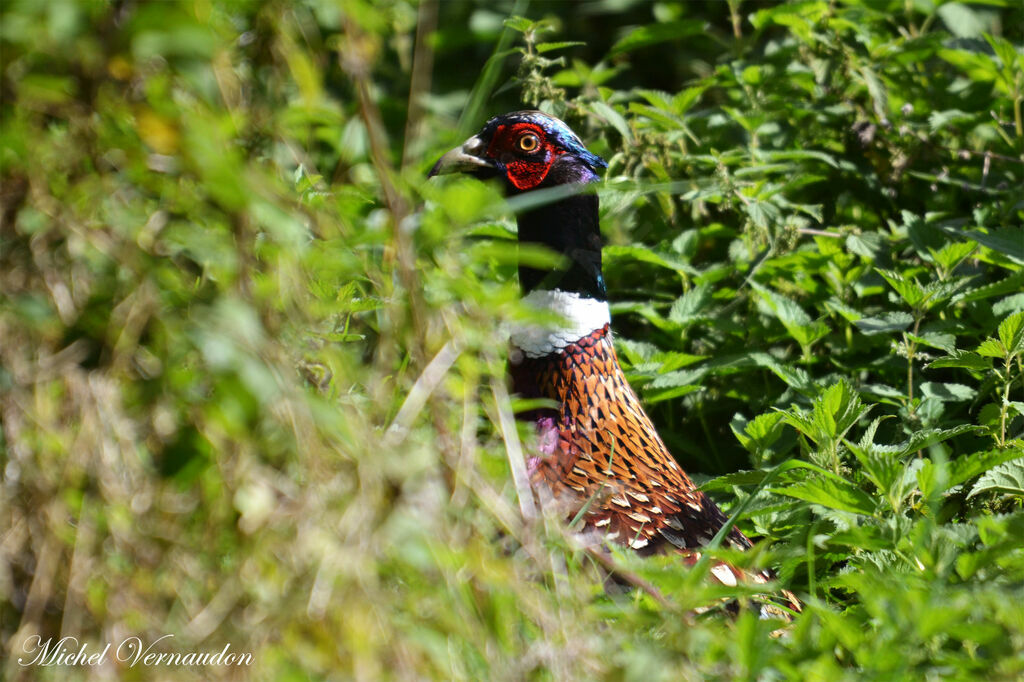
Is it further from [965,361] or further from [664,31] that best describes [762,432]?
[664,31]

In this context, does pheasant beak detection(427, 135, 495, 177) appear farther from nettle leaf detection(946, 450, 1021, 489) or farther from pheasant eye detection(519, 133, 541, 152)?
nettle leaf detection(946, 450, 1021, 489)

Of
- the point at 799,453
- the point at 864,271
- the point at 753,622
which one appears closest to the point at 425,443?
the point at 753,622

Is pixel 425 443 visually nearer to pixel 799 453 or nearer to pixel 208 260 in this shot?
pixel 208 260

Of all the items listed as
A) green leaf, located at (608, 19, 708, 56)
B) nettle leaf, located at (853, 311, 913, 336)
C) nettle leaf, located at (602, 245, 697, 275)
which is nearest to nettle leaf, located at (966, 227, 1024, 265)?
nettle leaf, located at (853, 311, 913, 336)

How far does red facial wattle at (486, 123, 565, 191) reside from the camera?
9.13 ft

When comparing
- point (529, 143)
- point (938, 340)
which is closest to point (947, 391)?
point (938, 340)

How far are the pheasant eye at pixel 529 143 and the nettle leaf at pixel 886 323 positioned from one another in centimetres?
100

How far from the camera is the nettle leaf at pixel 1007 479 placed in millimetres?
2236

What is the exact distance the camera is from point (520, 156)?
9.18 ft

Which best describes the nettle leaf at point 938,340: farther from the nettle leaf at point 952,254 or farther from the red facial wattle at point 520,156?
the red facial wattle at point 520,156

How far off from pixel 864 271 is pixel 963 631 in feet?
6.68

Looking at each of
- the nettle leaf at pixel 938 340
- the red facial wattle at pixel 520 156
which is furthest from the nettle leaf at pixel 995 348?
the red facial wattle at pixel 520 156
